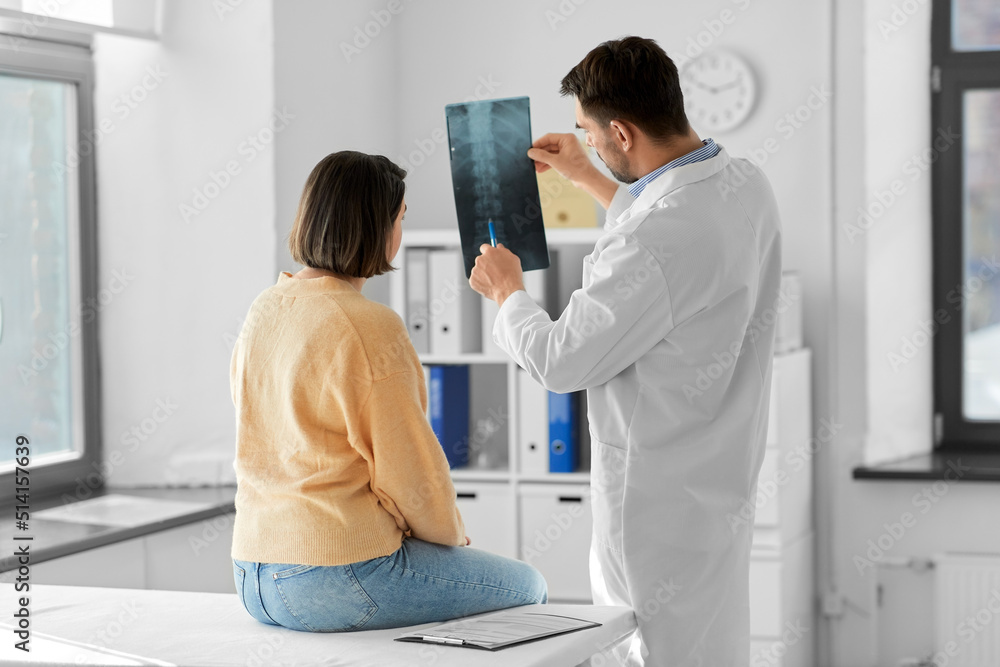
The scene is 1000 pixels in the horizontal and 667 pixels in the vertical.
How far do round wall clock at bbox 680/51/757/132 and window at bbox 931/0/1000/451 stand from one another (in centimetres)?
61

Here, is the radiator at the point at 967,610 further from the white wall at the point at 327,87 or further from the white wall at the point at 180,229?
the white wall at the point at 180,229

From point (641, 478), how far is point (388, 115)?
2.26 m

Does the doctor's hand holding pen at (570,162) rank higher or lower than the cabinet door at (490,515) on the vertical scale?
higher

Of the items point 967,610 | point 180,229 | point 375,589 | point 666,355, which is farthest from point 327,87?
point 967,610

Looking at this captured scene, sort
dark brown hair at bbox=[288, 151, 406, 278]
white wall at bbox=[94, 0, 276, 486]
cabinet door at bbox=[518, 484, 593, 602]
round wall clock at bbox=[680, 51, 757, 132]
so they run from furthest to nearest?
round wall clock at bbox=[680, 51, 757, 132] < cabinet door at bbox=[518, 484, 593, 602] < white wall at bbox=[94, 0, 276, 486] < dark brown hair at bbox=[288, 151, 406, 278]

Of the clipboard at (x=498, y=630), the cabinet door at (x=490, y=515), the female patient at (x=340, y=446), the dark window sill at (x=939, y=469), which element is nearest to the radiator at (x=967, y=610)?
the dark window sill at (x=939, y=469)

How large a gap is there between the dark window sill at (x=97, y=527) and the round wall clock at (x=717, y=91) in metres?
1.79

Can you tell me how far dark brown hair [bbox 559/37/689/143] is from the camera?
65.2 inches

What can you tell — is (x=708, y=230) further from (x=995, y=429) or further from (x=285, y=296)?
(x=995, y=429)

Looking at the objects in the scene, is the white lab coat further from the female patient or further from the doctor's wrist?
the female patient

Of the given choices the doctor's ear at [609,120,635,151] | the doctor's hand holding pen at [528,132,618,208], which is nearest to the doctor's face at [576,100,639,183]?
the doctor's ear at [609,120,635,151]

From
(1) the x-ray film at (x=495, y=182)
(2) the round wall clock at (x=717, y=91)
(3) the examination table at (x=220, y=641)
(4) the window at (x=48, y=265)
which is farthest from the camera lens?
(2) the round wall clock at (x=717, y=91)

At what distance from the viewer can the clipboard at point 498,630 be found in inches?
60.6

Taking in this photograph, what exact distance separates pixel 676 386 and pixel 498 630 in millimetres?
456
